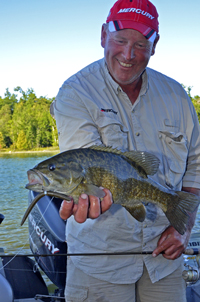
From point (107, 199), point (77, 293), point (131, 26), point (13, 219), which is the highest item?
point (131, 26)

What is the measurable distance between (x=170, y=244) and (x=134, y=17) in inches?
72.0

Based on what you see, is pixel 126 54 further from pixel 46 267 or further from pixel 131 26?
pixel 46 267

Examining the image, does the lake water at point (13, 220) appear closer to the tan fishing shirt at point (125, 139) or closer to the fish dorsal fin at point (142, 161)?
the tan fishing shirt at point (125, 139)

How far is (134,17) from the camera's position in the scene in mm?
2889

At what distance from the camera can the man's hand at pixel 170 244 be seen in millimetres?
2838

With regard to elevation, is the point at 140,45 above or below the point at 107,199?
above

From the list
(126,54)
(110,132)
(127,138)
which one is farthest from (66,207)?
(126,54)

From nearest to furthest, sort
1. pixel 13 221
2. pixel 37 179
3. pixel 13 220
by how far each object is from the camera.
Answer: pixel 37 179
pixel 13 221
pixel 13 220

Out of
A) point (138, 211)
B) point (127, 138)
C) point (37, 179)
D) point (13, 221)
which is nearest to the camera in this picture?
point (37, 179)

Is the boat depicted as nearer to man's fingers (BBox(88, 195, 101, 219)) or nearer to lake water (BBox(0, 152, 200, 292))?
lake water (BBox(0, 152, 200, 292))

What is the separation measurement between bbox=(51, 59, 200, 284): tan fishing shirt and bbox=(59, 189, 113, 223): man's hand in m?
0.40

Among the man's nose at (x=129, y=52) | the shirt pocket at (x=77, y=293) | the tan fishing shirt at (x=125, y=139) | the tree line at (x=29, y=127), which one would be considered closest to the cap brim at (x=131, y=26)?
the man's nose at (x=129, y=52)

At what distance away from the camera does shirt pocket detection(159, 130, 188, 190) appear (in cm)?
304

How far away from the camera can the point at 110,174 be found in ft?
7.87
